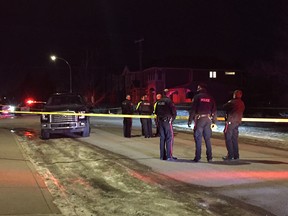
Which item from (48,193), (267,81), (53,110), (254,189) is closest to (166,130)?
(254,189)

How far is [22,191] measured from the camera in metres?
7.27

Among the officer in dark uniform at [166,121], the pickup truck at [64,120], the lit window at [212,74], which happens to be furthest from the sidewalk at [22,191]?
the lit window at [212,74]

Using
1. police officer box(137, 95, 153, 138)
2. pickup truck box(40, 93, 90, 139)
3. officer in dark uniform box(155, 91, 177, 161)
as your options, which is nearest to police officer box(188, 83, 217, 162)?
officer in dark uniform box(155, 91, 177, 161)

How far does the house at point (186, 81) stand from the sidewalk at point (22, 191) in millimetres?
49428

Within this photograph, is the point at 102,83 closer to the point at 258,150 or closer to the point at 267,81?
the point at 267,81

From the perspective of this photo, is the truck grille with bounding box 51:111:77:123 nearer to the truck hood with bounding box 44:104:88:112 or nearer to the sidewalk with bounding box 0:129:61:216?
the truck hood with bounding box 44:104:88:112

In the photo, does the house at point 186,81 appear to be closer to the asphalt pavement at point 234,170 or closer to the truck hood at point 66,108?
the truck hood at point 66,108

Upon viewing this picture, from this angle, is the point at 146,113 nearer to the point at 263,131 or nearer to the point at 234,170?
the point at 263,131

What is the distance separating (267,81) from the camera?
Answer: 46.6m

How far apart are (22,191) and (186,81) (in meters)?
58.2

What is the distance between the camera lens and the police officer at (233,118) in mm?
10500

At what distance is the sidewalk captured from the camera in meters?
6.08

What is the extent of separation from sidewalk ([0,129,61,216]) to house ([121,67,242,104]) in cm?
4943

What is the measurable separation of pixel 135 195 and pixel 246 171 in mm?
3086
